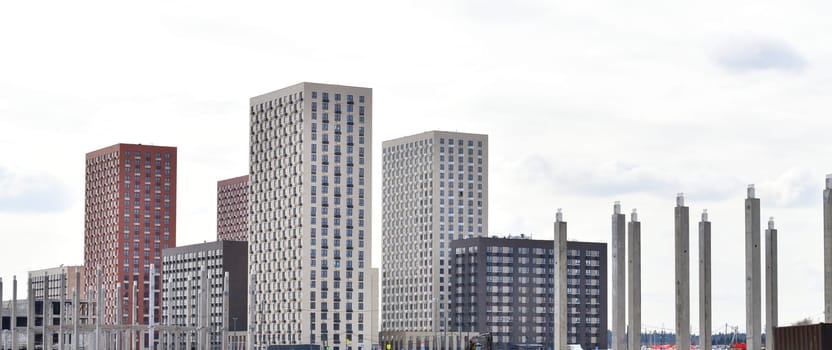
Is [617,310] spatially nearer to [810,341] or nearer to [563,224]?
[563,224]

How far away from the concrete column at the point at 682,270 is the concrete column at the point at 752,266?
332 cm

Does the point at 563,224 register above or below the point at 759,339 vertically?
above

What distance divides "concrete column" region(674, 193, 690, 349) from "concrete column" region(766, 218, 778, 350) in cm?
481

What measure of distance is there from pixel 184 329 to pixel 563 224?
124 meters

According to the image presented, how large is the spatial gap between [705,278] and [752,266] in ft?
11.3

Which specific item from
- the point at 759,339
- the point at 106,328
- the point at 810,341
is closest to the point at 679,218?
the point at 759,339

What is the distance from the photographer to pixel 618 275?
77.8 meters

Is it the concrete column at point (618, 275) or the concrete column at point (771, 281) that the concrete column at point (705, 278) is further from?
the concrete column at point (618, 275)

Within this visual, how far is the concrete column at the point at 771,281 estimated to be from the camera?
249 feet

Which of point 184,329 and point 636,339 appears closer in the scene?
point 636,339

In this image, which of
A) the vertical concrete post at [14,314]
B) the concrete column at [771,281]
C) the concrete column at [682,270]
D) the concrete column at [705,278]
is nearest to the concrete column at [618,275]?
the concrete column at [682,270]

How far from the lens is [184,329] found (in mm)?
194625

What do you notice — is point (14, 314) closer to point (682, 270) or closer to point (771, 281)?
point (682, 270)

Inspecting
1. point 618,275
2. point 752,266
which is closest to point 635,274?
point 618,275
